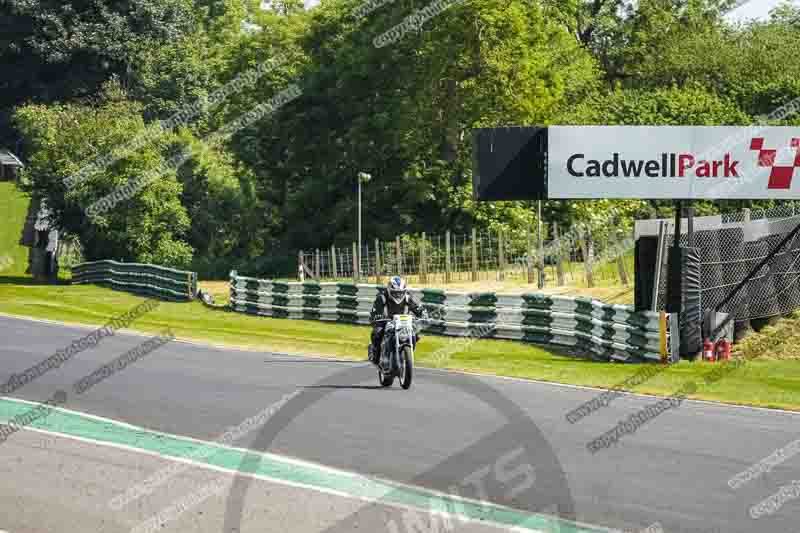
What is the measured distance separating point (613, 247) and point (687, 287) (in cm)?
1472

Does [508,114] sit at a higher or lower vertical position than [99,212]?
higher

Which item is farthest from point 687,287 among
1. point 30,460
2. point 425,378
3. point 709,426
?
point 30,460

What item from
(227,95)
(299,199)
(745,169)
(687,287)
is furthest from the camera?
(227,95)

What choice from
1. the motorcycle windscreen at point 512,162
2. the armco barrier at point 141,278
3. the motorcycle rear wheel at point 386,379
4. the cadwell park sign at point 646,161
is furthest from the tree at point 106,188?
the motorcycle rear wheel at point 386,379

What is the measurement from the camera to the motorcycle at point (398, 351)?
1781 cm

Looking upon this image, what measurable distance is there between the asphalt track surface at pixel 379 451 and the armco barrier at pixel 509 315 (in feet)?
13.7

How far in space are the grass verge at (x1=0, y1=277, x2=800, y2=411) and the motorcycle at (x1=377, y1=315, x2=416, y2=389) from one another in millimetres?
3339

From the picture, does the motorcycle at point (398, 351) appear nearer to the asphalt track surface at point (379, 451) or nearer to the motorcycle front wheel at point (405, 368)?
the motorcycle front wheel at point (405, 368)

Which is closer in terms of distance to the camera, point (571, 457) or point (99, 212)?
point (571, 457)

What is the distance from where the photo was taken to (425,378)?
20.3 m

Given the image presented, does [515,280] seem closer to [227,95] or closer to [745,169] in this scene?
[745,169]

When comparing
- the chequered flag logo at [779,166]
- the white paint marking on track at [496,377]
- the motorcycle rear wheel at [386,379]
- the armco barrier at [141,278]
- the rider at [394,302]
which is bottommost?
the armco barrier at [141,278]

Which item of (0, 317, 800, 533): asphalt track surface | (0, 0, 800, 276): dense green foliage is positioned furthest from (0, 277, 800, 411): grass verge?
(0, 0, 800, 276): dense green foliage

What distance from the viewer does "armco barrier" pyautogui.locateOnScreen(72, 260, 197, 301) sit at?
4616cm
